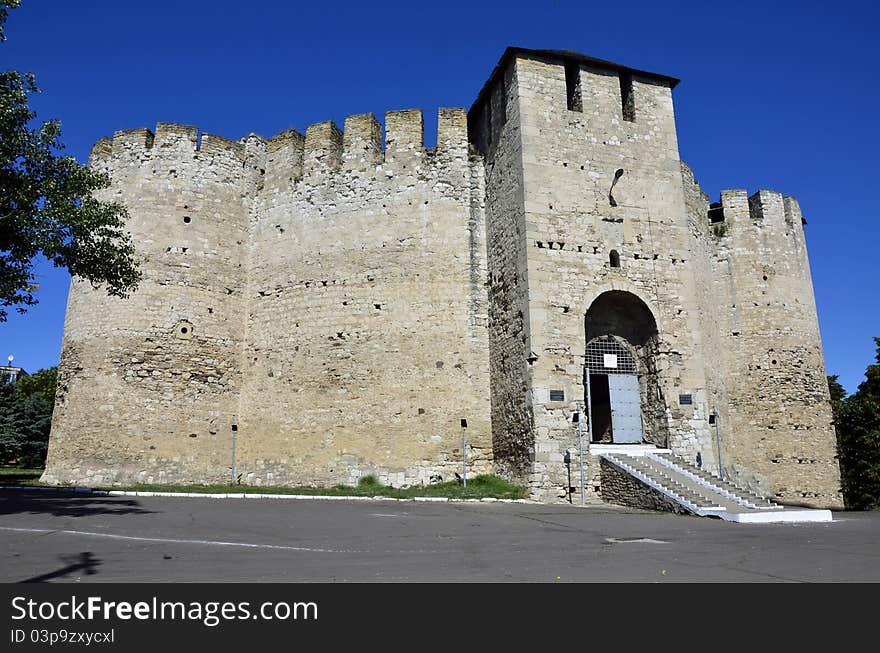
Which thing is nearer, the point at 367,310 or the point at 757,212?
the point at 367,310

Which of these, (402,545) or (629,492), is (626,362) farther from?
(402,545)

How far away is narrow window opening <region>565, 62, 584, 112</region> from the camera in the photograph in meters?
18.6

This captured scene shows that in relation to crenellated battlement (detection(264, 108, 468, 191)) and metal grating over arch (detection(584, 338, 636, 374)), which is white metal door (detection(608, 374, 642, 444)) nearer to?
metal grating over arch (detection(584, 338, 636, 374))

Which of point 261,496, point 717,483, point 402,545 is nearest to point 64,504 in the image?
point 261,496

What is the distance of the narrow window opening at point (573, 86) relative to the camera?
18.6m

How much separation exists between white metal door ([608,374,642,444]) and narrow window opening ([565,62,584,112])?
780cm

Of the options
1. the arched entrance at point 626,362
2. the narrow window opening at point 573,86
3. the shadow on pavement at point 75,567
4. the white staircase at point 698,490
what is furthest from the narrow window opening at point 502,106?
the shadow on pavement at point 75,567

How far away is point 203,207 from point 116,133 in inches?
158

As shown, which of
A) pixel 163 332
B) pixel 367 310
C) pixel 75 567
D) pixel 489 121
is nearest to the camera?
pixel 75 567

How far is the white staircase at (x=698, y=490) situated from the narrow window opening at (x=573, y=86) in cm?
980

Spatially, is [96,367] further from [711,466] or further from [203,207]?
[711,466]

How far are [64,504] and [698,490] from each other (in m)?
12.4

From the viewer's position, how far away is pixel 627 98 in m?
19.3

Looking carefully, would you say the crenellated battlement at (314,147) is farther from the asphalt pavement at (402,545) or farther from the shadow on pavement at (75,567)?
the shadow on pavement at (75,567)
